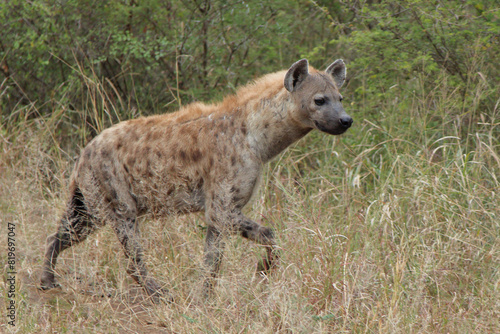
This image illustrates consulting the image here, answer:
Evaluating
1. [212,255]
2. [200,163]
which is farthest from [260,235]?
[200,163]

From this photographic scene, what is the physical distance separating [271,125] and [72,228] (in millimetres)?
1425

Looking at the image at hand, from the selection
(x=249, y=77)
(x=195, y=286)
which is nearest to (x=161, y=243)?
(x=195, y=286)

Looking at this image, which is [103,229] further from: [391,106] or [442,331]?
[391,106]

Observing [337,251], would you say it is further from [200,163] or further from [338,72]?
[338,72]

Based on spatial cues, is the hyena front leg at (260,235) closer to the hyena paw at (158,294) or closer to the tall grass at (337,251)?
the tall grass at (337,251)

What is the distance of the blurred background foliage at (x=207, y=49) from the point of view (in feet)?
17.6

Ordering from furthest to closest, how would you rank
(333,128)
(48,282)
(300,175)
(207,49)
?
1. (207,49)
2. (300,175)
3. (48,282)
4. (333,128)

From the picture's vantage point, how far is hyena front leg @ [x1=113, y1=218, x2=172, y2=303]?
3910 mm

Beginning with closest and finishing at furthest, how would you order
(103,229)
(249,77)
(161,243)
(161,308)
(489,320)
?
(489,320) < (161,308) < (161,243) < (103,229) < (249,77)

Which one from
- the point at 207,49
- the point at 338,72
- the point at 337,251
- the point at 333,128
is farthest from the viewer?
the point at 207,49

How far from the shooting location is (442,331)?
3.17 meters

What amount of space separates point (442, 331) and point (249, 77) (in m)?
3.98

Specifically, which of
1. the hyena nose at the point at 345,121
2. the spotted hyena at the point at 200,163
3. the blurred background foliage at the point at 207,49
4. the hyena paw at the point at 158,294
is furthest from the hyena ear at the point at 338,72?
the hyena paw at the point at 158,294

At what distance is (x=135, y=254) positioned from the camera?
397cm
